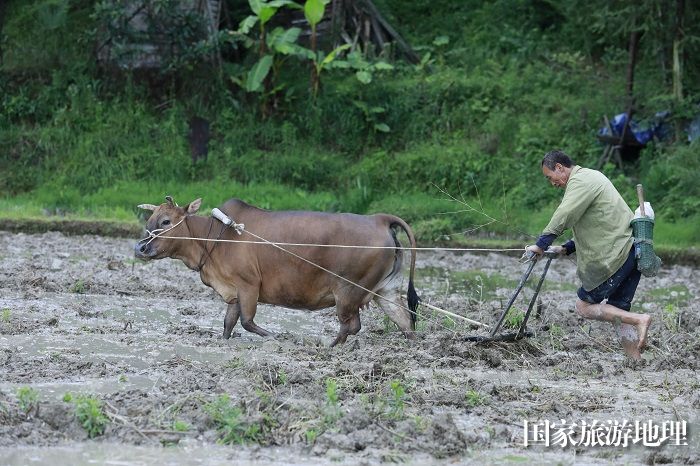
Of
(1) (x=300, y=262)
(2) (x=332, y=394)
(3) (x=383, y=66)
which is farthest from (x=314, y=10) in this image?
(2) (x=332, y=394)

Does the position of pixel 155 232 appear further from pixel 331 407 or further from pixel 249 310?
pixel 331 407

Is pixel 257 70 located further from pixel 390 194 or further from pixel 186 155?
pixel 390 194

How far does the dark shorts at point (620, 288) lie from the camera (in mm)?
9562

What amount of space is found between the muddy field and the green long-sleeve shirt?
80cm

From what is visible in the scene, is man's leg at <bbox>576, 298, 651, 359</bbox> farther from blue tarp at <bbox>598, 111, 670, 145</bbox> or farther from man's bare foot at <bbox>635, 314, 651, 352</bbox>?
blue tarp at <bbox>598, 111, 670, 145</bbox>

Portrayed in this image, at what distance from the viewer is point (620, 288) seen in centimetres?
973

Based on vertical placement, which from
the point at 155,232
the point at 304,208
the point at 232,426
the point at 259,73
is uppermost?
the point at 232,426

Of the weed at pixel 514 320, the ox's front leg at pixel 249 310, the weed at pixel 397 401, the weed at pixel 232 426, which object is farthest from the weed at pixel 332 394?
the weed at pixel 514 320

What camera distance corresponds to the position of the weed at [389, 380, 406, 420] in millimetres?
7324

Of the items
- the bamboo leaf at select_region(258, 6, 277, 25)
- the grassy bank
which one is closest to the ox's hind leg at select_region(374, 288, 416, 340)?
the grassy bank

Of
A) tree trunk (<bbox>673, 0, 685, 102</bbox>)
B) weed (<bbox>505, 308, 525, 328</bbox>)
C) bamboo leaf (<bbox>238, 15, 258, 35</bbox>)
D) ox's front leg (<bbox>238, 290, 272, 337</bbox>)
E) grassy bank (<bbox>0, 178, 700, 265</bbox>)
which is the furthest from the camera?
bamboo leaf (<bbox>238, 15, 258, 35</bbox>)

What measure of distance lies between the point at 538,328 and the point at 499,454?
4026 millimetres

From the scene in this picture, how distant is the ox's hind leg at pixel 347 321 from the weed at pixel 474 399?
2460 millimetres

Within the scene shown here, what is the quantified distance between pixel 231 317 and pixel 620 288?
3.31 meters
